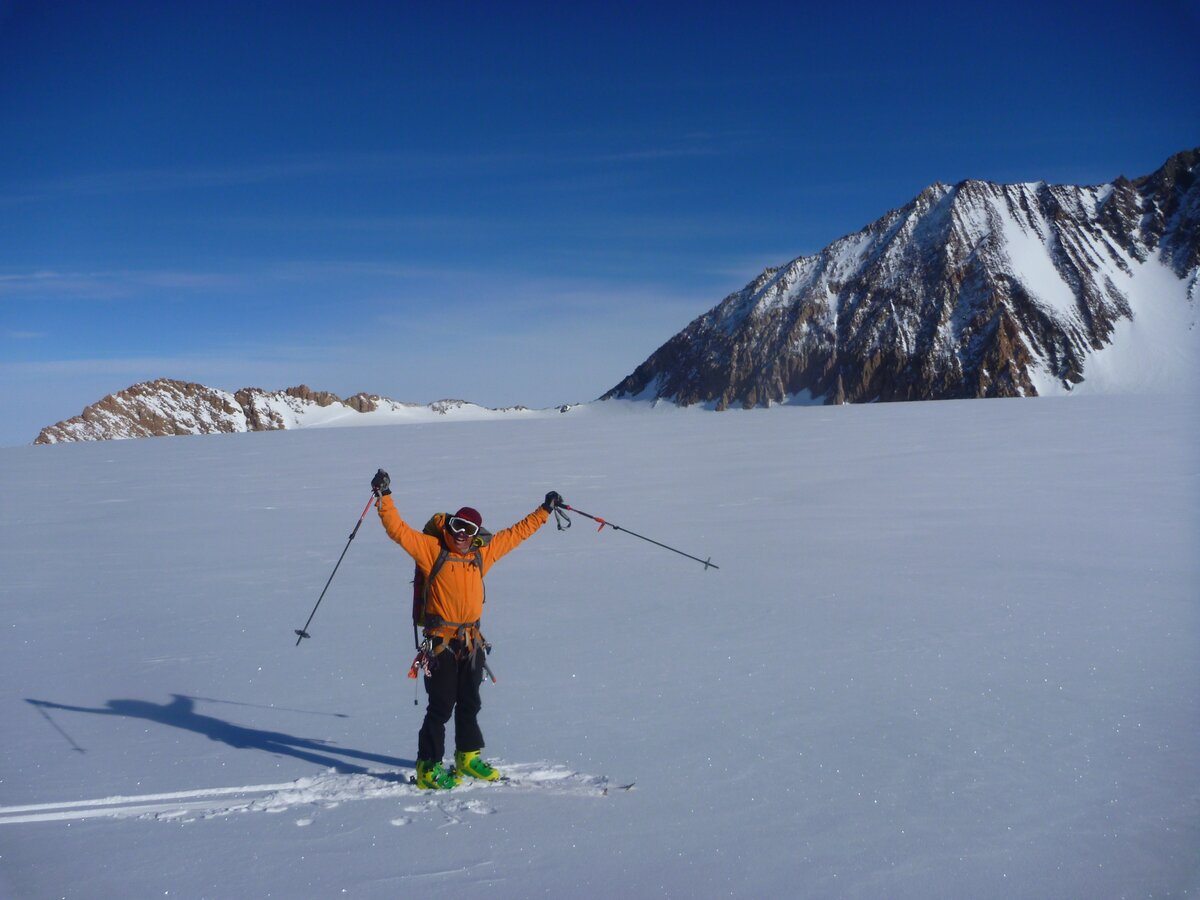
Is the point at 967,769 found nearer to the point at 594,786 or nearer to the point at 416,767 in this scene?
the point at 594,786

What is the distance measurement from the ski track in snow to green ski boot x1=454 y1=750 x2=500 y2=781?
0.17 feet

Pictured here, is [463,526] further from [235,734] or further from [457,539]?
[235,734]

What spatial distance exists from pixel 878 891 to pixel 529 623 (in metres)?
4.72

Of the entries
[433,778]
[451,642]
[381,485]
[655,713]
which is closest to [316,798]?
[433,778]

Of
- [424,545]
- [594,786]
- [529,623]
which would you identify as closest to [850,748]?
[594,786]

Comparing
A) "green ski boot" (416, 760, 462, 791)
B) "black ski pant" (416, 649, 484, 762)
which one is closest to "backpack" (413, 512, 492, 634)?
"black ski pant" (416, 649, 484, 762)

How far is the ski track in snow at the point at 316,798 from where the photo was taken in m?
4.32

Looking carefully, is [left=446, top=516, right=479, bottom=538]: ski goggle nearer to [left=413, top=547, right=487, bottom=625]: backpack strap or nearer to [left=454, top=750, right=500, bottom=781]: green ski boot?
[left=413, top=547, right=487, bottom=625]: backpack strap

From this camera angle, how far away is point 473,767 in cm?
469

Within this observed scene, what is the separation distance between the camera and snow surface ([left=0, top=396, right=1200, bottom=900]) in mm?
3787

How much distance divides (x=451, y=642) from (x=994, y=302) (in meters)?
164

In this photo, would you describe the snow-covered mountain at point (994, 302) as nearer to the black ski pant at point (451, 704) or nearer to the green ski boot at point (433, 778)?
the black ski pant at point (451, 704)

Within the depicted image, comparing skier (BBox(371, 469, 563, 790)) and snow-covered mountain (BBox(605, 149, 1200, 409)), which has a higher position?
snow-covered mountain (BBox(605, 149, 1200, 409))

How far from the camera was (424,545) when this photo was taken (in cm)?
477
